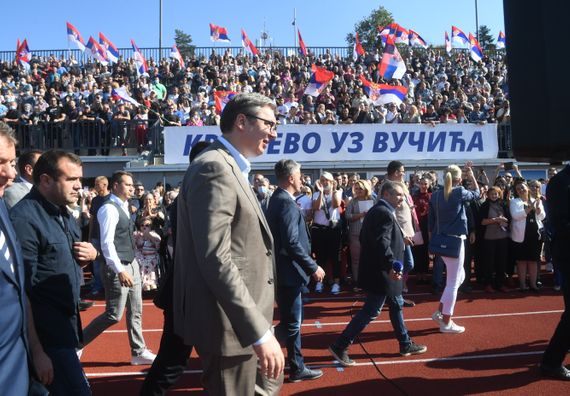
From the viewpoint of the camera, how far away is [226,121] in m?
2.78

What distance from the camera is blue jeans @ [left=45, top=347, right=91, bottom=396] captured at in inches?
118

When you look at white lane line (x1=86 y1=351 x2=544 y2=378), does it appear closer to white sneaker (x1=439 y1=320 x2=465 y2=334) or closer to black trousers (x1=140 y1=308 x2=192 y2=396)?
white sneaker (x1=439 y1=320 x2=465 y2=334)

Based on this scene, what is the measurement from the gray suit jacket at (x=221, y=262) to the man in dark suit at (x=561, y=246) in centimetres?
307

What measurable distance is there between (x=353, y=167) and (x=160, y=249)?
24.8 ft

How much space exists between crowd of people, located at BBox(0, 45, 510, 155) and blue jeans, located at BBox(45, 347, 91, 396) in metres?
13.6

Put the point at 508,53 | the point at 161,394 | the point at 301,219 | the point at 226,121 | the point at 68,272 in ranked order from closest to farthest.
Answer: the point at 508,53, the point at 226,121, the point at 68,272, the point at 161,394, the point at 301,219

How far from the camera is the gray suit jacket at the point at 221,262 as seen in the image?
7.86 ft

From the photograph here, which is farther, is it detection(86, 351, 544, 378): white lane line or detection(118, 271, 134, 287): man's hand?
detection(86, 351, 544, 378): white lane line

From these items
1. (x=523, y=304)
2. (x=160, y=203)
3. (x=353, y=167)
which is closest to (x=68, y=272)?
(x=523, y=304)

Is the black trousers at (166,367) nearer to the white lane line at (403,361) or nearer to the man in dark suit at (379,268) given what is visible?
the white lane line at (403,361)

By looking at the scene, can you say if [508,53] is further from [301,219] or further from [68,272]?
[301,219]

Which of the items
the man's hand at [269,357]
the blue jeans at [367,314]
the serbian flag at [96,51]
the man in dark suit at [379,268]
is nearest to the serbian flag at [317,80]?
the man in dark suit at [379,268]

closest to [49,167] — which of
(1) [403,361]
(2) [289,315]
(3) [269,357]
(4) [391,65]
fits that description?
(3) [269,357]

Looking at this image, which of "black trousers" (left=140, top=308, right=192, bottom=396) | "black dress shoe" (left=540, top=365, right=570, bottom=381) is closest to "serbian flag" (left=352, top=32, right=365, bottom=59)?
"black dress shoe" (left=540, top=365, right=570, bottom=381)
